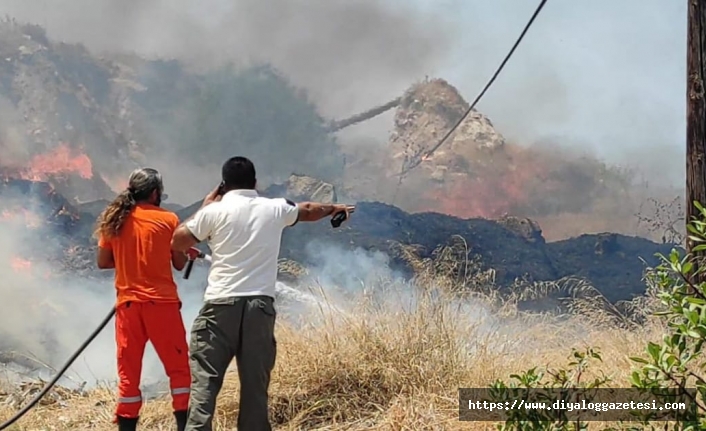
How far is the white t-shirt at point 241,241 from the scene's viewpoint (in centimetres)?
400

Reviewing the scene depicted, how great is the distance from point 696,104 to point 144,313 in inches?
151

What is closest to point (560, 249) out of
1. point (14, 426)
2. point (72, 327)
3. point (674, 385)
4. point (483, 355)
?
point (72, 327)

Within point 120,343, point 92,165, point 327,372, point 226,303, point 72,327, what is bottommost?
point 72,327

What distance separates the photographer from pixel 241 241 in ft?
13.2

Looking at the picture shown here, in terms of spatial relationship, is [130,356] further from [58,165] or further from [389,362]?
[58,165]

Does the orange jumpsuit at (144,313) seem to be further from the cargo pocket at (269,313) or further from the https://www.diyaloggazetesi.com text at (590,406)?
the https://www.diyaloggazetesi.com text at (590,406)

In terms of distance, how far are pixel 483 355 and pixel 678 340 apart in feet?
11.6

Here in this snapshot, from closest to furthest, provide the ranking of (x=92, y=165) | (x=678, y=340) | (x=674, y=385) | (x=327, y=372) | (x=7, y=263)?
(x=678, y=340) → (x=674, y=385) → (x=327, y=372) → (x=7, y=263) → (x=92, y=165)

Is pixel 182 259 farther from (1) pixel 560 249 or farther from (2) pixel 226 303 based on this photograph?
(1) pixel 560 249

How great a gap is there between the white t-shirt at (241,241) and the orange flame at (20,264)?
1274cm

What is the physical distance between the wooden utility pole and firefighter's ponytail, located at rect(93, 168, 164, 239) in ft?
11.5

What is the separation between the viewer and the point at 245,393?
13.1ft

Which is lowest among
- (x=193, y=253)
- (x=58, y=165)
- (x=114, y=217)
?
(x=193, y=253)

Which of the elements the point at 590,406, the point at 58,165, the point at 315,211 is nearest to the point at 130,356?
the point at 315,211
